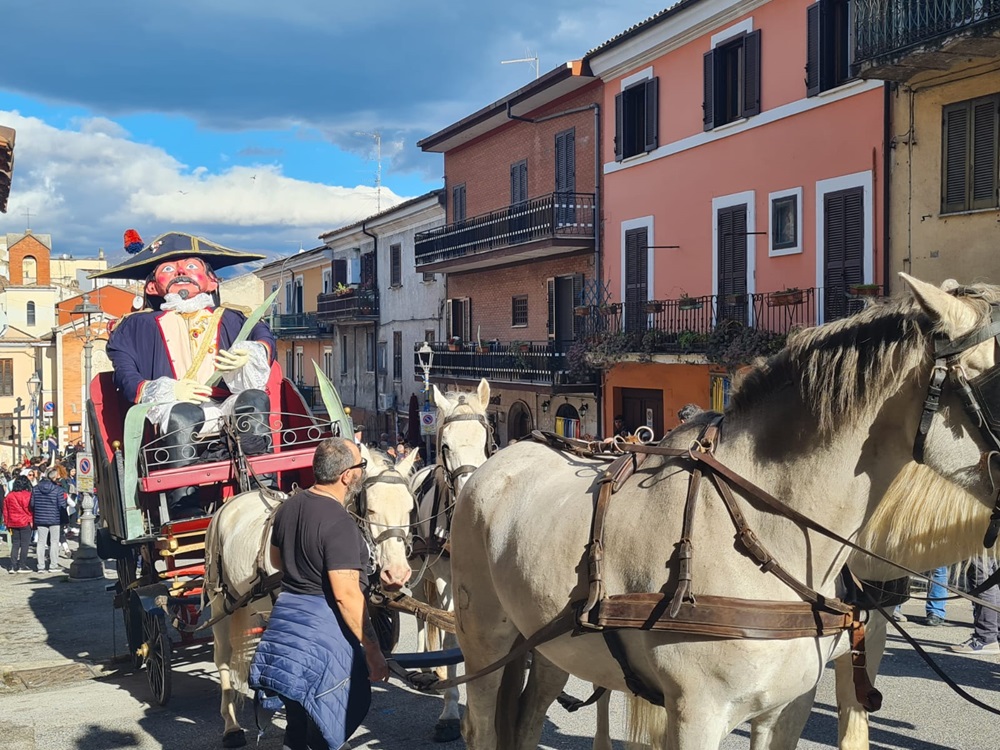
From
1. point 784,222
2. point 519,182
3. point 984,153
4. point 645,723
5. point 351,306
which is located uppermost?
point 519,182

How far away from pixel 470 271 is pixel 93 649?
2056 cm

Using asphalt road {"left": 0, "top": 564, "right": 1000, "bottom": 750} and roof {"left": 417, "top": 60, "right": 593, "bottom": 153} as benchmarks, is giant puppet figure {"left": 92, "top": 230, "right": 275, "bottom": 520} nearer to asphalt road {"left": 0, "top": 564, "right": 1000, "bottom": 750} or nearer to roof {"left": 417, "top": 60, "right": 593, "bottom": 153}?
asphalt road {"left": 0, "top": 564, "right": 1000, "bottom": 750}

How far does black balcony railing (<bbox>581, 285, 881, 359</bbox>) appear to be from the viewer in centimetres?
1568

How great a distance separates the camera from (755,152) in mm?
17328

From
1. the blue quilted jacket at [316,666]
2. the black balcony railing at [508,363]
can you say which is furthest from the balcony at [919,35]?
the blue quilted jacket at [316,666]

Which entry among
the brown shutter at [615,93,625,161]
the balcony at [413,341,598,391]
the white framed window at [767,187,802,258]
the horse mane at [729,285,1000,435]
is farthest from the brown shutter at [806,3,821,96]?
the horse mane at [729,285,1000,435]

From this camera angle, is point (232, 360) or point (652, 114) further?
point (652, 114)

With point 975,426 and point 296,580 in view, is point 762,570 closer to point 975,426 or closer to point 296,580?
point 975,426

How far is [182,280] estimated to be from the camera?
9.57 m

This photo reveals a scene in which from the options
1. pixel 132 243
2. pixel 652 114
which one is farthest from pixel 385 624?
pixel 652 114

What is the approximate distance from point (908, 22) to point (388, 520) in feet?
35.1

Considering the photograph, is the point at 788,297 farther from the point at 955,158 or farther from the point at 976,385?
the point at 976,385

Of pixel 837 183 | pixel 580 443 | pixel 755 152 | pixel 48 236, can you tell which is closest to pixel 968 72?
pixel 837 183

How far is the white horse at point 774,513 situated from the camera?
295cm
